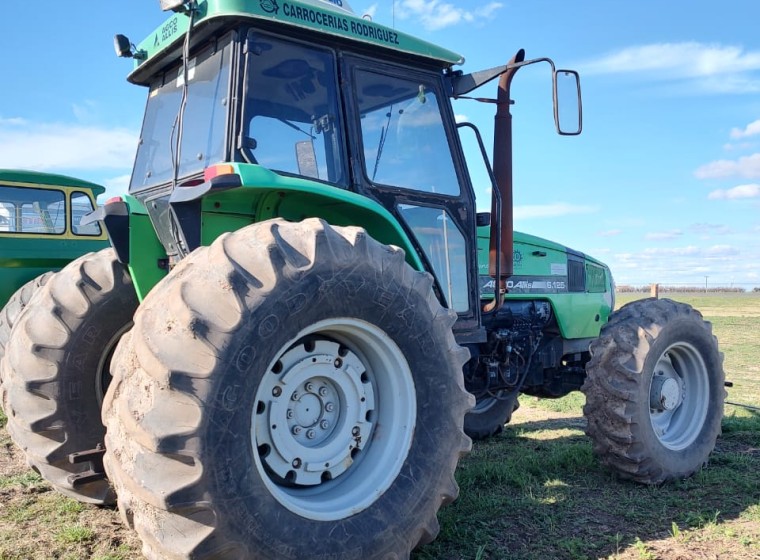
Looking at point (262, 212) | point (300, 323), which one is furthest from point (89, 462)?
point (300, 323)

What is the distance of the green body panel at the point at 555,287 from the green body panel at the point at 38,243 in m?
6.71

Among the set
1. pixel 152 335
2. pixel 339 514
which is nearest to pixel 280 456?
pixel 339 514

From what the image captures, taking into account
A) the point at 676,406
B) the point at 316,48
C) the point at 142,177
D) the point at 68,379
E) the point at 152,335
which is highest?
the point at 316,48

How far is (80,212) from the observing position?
9.59 metres

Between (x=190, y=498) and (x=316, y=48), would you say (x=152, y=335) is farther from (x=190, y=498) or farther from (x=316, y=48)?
(x=316, y=48)

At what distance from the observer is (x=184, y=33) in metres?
3.47

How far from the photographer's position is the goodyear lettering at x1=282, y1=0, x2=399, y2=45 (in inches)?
132

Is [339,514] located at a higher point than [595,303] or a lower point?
lower

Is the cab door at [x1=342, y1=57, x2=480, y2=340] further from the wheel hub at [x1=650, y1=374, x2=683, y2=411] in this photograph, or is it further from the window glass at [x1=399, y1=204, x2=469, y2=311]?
the wheel hub at [x1=650, y1=374, x2=683, y2=411]

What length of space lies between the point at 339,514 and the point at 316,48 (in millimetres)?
2340

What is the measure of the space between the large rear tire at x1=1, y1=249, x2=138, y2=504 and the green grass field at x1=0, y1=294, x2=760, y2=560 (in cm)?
34

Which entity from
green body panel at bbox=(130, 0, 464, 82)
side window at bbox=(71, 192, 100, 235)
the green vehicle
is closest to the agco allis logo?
green body panel at bbox=(130, 0, 464, 82)

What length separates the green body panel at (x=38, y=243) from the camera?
28.8 ft

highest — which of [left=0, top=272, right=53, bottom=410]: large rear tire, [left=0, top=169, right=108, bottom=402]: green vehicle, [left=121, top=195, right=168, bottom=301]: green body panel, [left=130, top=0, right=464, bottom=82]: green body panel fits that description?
[left=130, top=0, right=464, bottom=82]: green body panel
